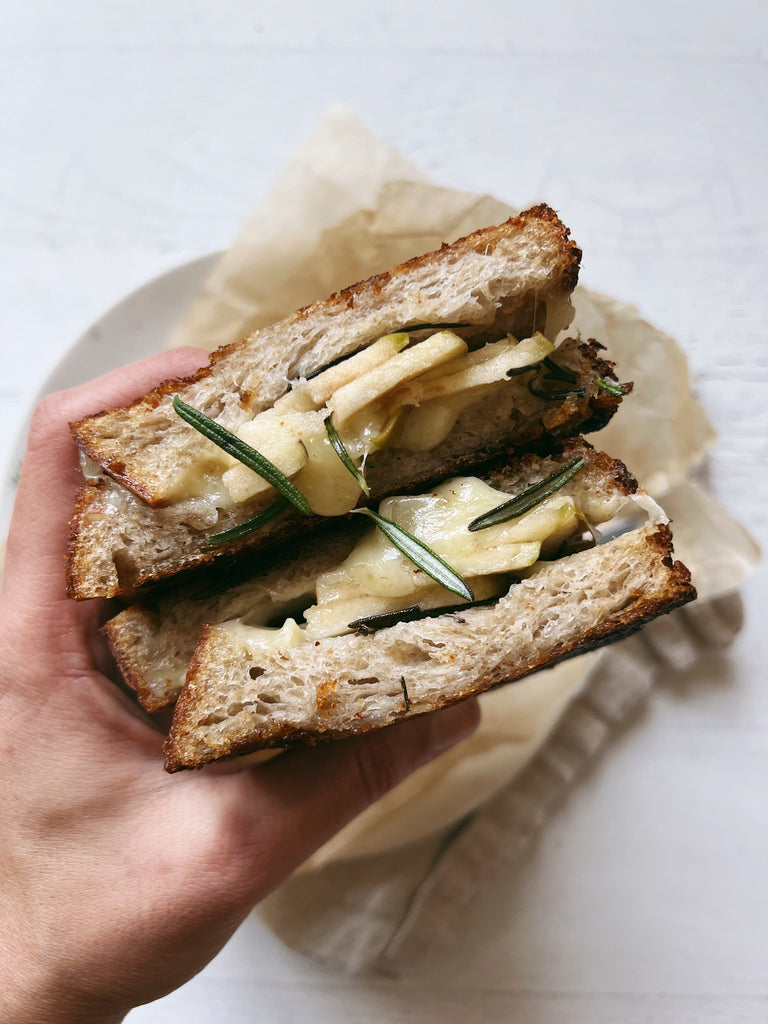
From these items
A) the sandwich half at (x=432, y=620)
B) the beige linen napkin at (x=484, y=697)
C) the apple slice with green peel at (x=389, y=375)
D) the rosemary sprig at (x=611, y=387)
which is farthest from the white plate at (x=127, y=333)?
the rosemary sprig at (x=611, y=387)

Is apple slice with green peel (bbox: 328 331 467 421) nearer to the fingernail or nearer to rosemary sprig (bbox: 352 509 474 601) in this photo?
rosemary sprig (bbox: 352 509 474 601)

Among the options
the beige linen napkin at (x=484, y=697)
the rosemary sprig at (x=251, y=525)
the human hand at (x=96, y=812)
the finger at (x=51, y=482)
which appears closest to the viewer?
the rosemary sprig at (x=251, y=525)

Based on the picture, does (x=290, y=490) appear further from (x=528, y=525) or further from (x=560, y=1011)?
(x=560, y=1011)

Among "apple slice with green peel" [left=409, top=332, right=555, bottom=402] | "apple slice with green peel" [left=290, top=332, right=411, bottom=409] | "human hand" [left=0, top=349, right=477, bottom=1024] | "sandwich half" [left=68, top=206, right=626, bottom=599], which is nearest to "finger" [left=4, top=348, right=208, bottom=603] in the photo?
"human hand" [left=0, top=349, right=477, bottom=1024]

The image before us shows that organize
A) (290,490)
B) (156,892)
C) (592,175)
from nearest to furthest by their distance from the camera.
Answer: (290,490)
(156,892)
(592,175)

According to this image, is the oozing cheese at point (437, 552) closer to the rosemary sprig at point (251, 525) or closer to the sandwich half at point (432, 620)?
the sandwich half at point (432, 620)

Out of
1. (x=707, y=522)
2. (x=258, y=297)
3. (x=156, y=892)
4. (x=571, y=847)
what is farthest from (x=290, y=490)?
(x=571, y=847)

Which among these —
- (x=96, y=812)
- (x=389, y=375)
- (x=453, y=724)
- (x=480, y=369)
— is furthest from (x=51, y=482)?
(x=453, y=724)
